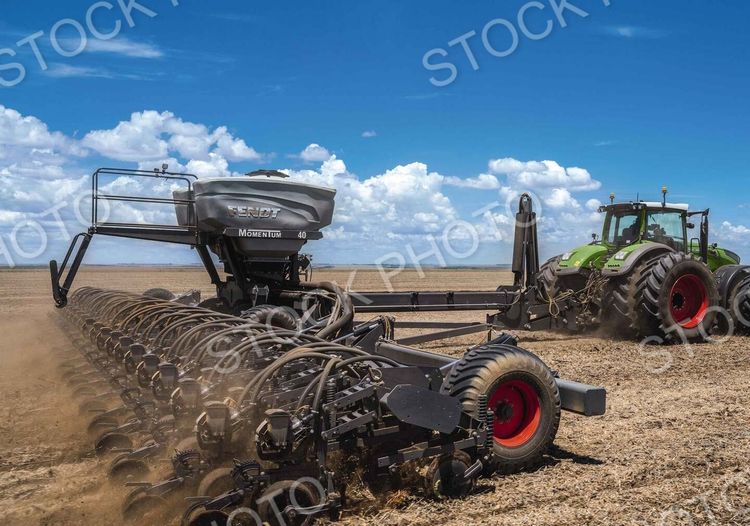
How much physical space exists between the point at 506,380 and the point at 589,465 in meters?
0.93

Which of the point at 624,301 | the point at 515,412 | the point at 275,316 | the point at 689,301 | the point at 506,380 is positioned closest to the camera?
the point at 506,380

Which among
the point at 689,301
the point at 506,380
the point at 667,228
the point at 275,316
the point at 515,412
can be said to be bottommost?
the point at 515,412

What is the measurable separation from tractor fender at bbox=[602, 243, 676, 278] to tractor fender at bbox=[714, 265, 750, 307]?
5.11 feet

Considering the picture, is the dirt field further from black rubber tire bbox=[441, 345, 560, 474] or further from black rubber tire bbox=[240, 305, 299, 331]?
black rubber tire bbox=[240, 305, 299, 331]

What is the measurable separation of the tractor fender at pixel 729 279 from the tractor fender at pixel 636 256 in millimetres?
1556

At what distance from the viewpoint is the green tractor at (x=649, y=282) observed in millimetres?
10094

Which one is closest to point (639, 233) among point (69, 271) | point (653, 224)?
point (653, 224)

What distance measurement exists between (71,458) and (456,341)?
712 cm

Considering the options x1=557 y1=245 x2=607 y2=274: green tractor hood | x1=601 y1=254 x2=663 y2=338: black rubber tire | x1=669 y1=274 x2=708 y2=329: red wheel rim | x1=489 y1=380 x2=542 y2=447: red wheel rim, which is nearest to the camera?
x1=489 y1=380 x2=542 y2=447: red wheel rim

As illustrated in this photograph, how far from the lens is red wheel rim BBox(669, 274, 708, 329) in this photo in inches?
415

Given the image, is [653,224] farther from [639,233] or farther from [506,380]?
[506,380]

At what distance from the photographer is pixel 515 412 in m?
4.60

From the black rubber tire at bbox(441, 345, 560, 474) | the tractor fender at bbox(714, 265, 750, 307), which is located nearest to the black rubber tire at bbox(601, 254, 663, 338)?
the tractor fender at bbox(714, 265, 750, 307)

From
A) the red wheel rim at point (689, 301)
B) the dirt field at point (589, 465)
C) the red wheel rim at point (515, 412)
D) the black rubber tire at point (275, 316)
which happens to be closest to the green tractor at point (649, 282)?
the red wheel rim at point (689, 301)
